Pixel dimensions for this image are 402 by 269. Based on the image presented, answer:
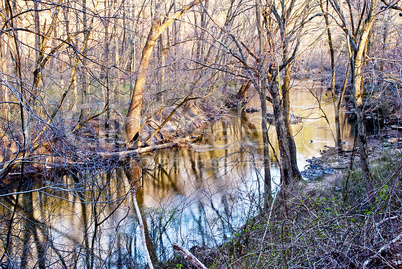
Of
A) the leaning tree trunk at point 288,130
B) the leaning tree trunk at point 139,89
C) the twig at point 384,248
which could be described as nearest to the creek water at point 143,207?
the leaning tree trunk at point 288,130

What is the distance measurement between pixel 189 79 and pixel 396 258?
48.6ft

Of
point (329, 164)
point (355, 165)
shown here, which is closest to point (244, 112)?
point (329, 164)

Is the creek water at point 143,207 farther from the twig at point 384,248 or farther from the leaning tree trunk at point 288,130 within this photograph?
the twig at point 384,248

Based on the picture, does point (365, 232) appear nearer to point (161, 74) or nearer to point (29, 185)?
point (29, 185)

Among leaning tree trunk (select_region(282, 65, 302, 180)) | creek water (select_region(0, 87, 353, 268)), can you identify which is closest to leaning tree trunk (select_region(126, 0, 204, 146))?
creek water (select_region(0, 87, 353, 268))

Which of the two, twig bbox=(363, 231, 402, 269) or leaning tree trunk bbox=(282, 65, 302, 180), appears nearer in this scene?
twig bbox=(363, 231, 402, 269)

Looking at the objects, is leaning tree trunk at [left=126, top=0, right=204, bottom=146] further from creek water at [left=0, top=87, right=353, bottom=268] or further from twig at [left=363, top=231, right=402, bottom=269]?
twig at [left=363, top=231, right=402, bottom=269]

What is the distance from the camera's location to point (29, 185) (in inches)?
398

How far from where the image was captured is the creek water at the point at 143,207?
638 centimetres

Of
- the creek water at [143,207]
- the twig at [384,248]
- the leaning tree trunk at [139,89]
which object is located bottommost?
the creek water at [143,207]

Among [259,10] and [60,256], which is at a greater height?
[259,10]

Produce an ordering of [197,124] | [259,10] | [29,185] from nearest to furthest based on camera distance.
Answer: [259,10]
[29,185]
[197,124]

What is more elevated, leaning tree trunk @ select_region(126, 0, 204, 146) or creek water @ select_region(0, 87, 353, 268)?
leaning tree trunk @ select_region(126, 0, 204, 146)

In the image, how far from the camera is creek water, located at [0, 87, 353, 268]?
20.9ft
